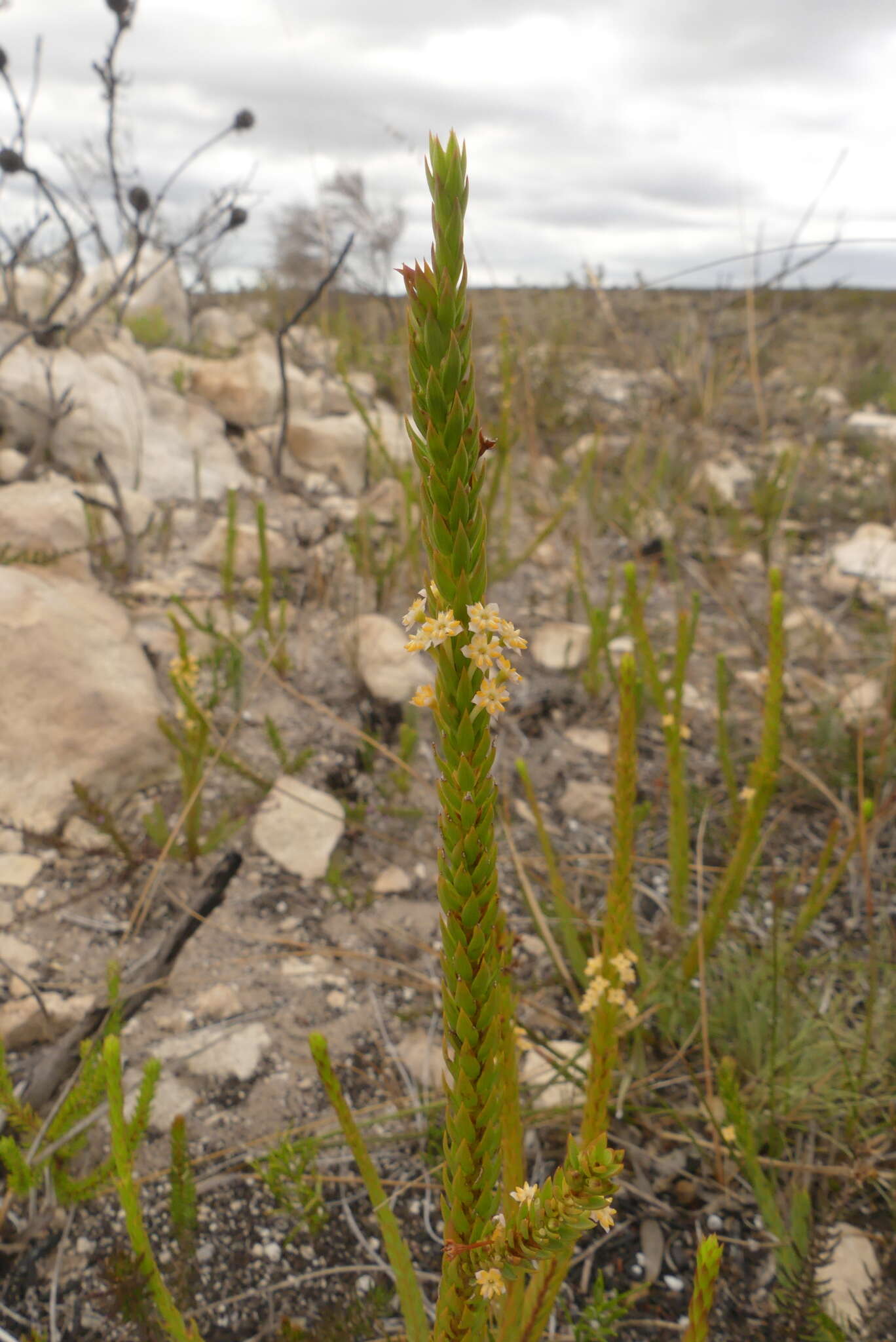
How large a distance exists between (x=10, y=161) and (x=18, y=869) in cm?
333

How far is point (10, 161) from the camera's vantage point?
3750 millimetres

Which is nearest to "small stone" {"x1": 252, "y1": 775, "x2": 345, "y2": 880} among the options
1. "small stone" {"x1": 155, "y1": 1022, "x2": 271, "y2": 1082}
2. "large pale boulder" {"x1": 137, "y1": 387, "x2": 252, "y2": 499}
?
"small stone" {"x1": 155, "y1": 1022, "x2": 271, "y2": 1082}

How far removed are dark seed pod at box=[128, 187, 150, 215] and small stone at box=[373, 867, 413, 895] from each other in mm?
3971

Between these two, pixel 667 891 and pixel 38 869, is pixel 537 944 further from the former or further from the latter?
pixel 38 869

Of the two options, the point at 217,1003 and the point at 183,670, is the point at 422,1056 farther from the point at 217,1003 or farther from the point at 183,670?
the point at 183,670

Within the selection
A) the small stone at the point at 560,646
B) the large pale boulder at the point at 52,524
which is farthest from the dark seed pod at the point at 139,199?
the small stone at the point at 560,646

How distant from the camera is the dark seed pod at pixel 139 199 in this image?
14.5 feet

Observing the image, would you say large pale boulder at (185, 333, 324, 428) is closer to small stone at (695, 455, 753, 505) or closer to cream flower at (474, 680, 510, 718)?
small stone at (695, 455, 753, 505)

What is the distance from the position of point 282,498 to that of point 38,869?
2895mm

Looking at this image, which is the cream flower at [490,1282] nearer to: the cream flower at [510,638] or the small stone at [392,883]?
the cream flower at [510,638]

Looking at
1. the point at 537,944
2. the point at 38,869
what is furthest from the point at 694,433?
the point at 38,869

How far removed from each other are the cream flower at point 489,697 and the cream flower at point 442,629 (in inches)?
1.9

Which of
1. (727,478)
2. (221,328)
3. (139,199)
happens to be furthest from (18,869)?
(221,328)

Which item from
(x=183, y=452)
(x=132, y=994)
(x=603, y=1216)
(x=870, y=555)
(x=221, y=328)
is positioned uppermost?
(x=221, y=328)
